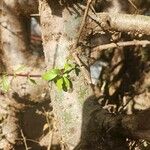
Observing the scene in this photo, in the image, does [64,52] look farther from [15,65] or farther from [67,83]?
[15,65]

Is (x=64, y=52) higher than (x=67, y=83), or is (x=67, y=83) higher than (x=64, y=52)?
(x=64, y=52)

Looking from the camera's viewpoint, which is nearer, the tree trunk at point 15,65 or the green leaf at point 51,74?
the green leaf at point 51,74

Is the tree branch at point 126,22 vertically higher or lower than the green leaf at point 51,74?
higher

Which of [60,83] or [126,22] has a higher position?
[126,22]

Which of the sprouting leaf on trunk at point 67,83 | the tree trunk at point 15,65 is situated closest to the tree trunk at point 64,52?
the sprouting leaf on trunk at point 67,83

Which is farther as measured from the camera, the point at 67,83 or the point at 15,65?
the point at 15,65

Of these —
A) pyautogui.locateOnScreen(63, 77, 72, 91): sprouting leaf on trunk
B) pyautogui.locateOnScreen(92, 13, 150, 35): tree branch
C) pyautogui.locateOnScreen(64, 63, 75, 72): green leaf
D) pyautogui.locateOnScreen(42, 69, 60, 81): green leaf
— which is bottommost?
pyautogui.locateOnScreen(63, 77, 72, 91): sprouting leaf on trunk

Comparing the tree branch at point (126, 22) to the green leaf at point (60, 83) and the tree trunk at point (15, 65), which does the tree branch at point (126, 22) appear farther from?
the tree trunk at point (15, 65)

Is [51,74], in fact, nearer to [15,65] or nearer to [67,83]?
[67,83]

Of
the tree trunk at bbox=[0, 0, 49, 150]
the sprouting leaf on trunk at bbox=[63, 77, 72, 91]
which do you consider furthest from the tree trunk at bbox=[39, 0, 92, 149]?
the tree trunk at bbox=[0, 0, 49, 150]

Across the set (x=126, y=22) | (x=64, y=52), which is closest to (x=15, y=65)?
(x=64, y=52)

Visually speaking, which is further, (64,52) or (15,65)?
(15,65)

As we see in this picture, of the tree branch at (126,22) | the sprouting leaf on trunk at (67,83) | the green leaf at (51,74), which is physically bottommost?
the sprouting leaf on trunk at (67,83)

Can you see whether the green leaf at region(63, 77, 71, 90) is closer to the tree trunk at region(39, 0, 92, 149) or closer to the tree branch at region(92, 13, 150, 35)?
the tree trunk at region(39, 0, 92, 149)
